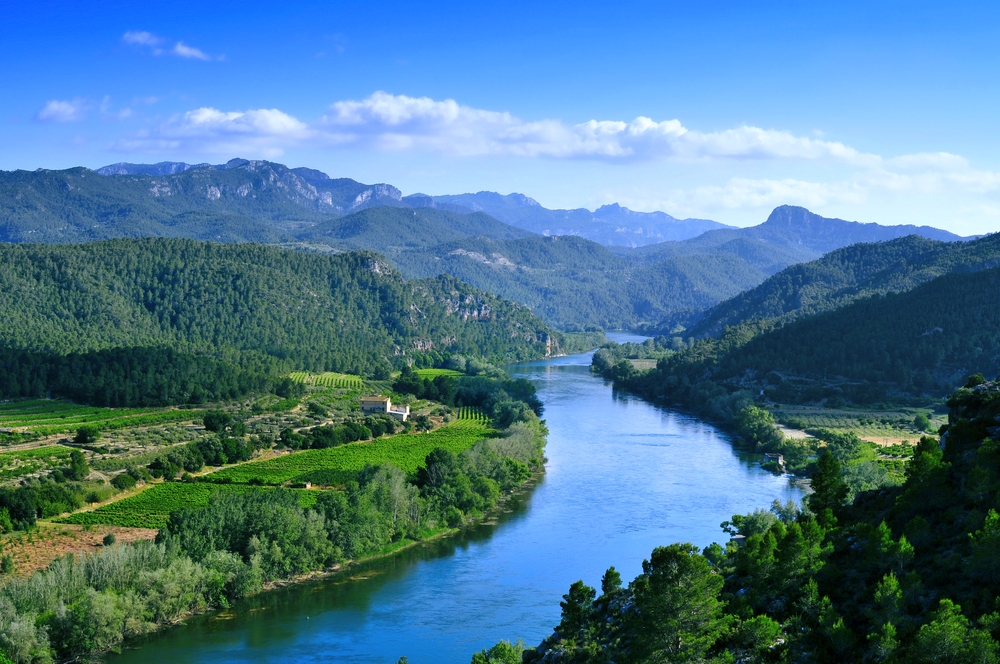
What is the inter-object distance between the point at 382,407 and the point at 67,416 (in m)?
29.5

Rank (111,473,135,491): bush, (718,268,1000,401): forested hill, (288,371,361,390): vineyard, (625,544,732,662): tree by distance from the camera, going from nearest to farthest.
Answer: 1. (625,544,732,662): tree
2. (111,473,135,491): bush
3. (718,268,1000,401): forested hill
4. (288,371,361,390): vineyard

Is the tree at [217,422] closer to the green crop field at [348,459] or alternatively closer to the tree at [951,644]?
the green crop field at [348,459]

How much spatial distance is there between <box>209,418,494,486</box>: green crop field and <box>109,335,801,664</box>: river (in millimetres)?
8631

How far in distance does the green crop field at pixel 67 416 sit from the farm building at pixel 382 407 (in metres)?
16.8

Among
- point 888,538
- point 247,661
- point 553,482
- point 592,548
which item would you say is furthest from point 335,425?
point 888,538

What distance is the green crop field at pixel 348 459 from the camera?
6569 centimetres

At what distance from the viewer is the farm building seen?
98.1m

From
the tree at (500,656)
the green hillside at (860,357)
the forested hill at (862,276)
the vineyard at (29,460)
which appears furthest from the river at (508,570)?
the forested hill at (862,276)

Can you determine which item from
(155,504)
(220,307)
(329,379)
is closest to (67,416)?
(155,504)

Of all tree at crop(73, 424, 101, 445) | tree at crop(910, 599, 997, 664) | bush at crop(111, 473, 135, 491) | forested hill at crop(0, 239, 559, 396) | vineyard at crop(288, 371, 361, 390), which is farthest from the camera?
forested hill at crop(0, 239, 559, 396)

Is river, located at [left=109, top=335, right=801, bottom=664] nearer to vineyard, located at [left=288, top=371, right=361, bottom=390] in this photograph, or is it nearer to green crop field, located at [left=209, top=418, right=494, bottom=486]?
green crop field, located at [left=209, top=418, right=494, bottom=486]

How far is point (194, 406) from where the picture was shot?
98.4 meters

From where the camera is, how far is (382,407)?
328 ft

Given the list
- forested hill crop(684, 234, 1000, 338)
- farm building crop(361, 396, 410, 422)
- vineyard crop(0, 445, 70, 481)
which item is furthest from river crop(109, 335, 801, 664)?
forested hill crop(684, 234, 1000, 338)
